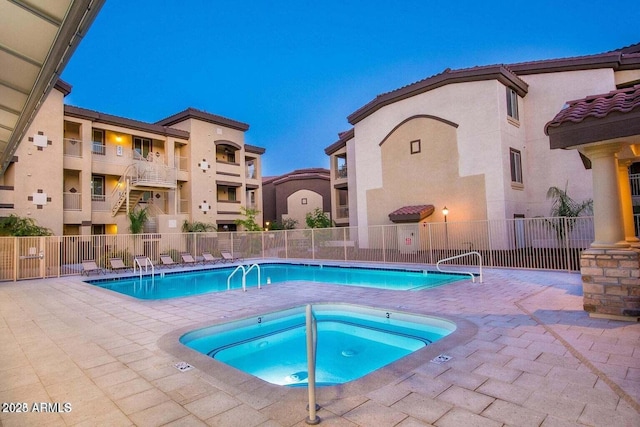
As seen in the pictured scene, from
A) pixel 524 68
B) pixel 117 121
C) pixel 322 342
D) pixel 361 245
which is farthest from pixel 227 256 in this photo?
pixel 524 68

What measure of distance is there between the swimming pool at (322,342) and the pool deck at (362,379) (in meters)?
0.31

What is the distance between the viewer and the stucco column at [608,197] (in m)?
5.83

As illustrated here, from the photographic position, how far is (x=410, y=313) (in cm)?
664

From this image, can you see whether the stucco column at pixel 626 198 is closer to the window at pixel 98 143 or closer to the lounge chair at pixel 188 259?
the lounge chair at pixel 188 259

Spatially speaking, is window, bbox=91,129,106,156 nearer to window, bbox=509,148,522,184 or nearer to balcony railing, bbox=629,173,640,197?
window, bbox=509,148,522,184

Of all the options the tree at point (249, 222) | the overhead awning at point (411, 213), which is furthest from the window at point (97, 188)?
the overhead awning at point (411, 213)

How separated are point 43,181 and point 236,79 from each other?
14271 cm

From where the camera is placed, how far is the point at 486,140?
16625 millimetres

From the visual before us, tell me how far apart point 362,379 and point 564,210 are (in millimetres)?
15160

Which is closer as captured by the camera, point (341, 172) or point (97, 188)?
point (97, 188)

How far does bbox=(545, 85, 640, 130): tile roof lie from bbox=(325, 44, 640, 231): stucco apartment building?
10619 millimetres

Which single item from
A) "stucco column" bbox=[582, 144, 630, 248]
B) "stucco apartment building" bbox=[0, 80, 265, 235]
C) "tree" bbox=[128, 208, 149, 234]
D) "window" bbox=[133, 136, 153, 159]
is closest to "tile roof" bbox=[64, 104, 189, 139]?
"stucco apartment building" bbox=[0, 80, 265, 235]

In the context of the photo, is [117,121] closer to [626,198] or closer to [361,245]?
[361,245]

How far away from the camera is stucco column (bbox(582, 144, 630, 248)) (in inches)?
229
